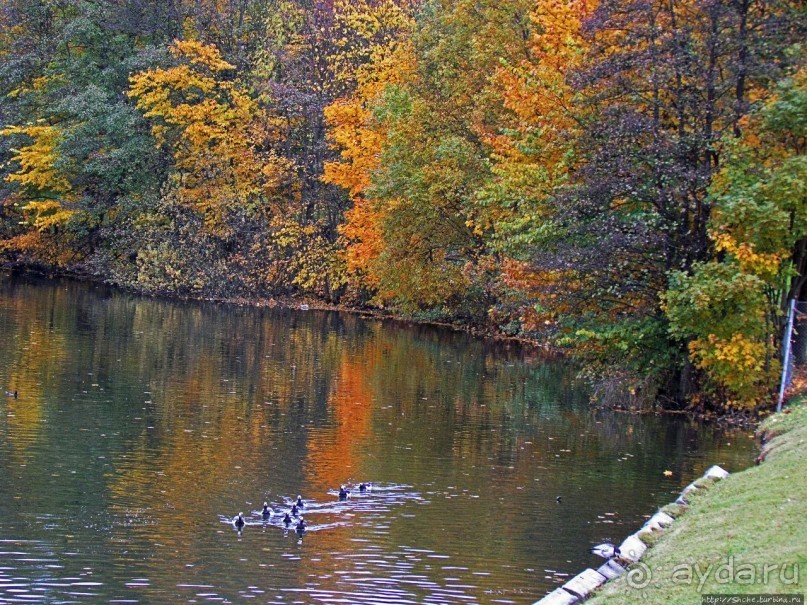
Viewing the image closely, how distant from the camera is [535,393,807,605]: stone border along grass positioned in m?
9.37

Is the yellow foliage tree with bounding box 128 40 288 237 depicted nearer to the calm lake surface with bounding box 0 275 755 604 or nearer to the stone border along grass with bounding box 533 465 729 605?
the calm lake surface with bounding box 0 275 755 604

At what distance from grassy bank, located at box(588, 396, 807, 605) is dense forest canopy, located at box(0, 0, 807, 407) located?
30.9 feet

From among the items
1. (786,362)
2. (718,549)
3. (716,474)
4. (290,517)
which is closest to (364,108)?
(786,362)

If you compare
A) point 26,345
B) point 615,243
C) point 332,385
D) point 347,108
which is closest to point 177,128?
point 347,108

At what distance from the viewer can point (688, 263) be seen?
2573cm

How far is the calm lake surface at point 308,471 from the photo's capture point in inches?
505

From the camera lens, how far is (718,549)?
1080 centimetres

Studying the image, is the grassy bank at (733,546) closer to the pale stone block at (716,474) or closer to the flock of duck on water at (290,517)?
the pale stone block at (716,474)

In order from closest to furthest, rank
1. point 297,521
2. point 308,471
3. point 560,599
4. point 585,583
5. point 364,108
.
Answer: point 560,599, point 585,583, point 297,521, point 308,471, point 364,108

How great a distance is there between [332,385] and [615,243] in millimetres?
8191

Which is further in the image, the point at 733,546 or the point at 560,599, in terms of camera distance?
the point at 733,546

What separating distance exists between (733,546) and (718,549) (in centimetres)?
15

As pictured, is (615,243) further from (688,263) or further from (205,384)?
(205,384)

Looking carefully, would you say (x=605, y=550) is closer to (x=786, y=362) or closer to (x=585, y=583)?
(x=585, y=583)
